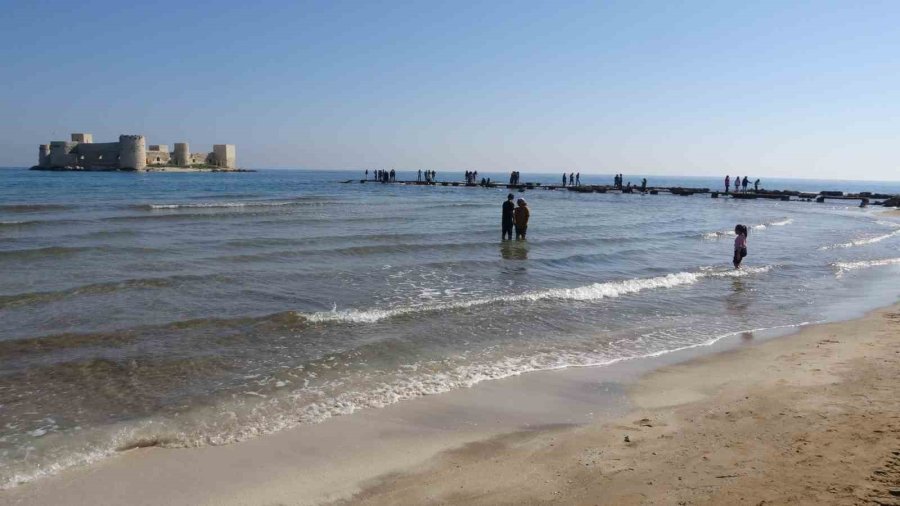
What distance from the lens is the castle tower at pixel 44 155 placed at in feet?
371

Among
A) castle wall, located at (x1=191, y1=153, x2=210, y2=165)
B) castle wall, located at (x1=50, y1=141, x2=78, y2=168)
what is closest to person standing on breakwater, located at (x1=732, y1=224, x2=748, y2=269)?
castle wall, located at (x1=50, y1=141, x2=78, y2=168)

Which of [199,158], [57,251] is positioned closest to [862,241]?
[57,251]

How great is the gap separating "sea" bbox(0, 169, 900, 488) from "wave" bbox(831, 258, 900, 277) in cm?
17

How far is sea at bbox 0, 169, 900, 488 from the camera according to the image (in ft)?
20.2

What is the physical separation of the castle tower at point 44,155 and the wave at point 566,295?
126635 mm

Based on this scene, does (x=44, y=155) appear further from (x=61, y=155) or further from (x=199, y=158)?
(x=199, y=158)

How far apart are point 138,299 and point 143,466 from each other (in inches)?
266

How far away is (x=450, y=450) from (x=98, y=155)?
125378 mm

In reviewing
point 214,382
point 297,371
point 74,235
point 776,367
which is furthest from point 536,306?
point 74,235

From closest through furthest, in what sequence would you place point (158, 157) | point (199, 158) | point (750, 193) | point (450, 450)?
point (450, 450) < point (750, 193) < point (158, 157) < point (199, 158)

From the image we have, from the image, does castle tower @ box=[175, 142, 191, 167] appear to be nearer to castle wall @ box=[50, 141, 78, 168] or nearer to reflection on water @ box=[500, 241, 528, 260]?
castle wall @ box=[50, 141, 78, 168]

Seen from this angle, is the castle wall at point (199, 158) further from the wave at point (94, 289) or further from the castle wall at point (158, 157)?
the wave at point (94, 289)

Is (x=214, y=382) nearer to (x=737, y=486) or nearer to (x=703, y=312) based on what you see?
(x=737, y=486)

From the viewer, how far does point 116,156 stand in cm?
10950
